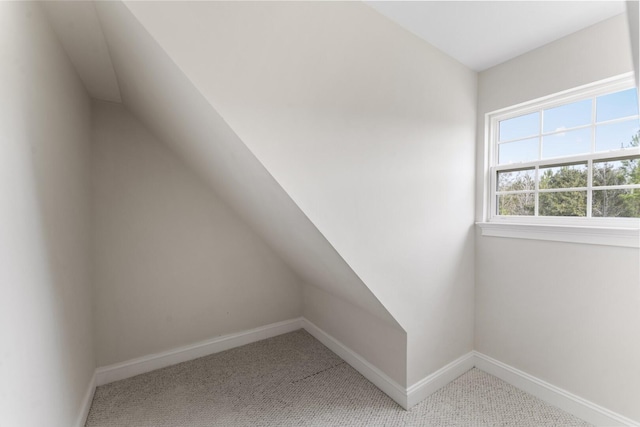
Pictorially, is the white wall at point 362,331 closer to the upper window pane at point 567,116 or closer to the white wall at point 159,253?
the white wall at point 159,253

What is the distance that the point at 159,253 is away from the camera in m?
2.24

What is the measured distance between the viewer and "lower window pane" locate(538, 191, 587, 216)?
5.72 feet

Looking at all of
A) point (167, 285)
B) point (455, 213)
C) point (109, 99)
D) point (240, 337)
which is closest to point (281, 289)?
point (240, 337)

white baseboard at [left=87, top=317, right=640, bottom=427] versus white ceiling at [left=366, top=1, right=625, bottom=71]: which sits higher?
white ceiling at [left=366, top=1, right=625, bottom=71]

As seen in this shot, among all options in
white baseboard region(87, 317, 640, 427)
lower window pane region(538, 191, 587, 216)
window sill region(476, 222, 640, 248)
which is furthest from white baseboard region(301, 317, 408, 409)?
lower window pane region(538, 191, 587, 216)

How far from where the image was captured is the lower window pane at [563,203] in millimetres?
1742

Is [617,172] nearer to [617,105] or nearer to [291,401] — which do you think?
[617,105]

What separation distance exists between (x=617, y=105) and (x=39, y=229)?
3.00m

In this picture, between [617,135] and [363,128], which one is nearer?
[363,128]

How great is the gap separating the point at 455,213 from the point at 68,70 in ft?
8.38

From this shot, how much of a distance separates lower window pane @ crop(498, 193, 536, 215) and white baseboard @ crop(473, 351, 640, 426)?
1.09m

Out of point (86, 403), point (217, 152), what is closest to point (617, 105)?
point (217, 152)

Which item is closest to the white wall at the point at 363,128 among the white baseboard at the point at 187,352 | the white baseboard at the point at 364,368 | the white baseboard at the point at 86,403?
the white baseboard at the point at 364,368

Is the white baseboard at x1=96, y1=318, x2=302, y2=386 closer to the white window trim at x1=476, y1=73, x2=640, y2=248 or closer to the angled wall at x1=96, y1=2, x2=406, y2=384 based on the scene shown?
the angled wall at x1=96, y1=2, x2=406, y2=384
